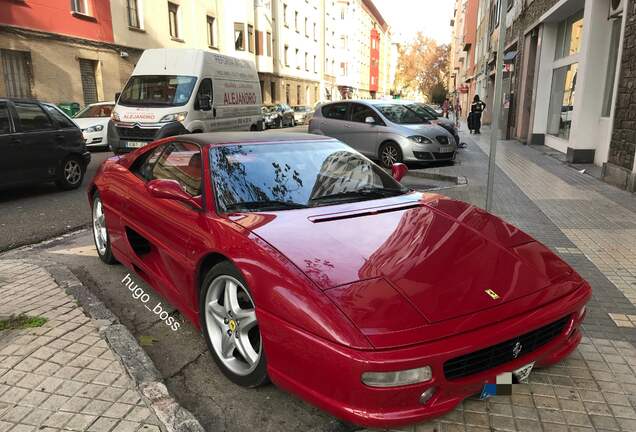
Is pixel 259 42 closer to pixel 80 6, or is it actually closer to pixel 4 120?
pixel 80 6

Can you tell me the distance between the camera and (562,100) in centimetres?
1570

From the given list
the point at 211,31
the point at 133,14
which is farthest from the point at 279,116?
the point at 133,14

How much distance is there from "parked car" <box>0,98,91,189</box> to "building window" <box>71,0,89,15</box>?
13951mm

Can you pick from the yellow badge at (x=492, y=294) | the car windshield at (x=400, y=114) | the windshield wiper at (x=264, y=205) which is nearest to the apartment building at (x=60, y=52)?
the car windshield at (x=400, y=114)

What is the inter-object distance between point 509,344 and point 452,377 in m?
0.37

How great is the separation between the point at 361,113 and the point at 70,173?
686cm

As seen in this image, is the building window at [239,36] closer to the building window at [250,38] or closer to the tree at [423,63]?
the building window at [250,38]

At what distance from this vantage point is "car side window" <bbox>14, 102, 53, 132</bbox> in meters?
8.15

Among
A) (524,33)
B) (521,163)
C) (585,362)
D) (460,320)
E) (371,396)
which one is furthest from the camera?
(524,33)

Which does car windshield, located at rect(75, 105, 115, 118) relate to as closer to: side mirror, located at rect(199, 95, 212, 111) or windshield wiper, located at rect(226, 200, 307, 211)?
side mirror, located at rect(199, 95, 212, 111)

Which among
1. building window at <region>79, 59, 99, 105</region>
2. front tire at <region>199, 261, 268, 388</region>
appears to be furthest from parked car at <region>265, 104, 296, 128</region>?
front tire at <region>199, 261, 268, 388</region>

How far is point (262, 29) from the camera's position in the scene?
38000mm

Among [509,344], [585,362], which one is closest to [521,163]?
[585,362]

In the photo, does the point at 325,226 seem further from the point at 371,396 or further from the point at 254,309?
the point at 371,396
